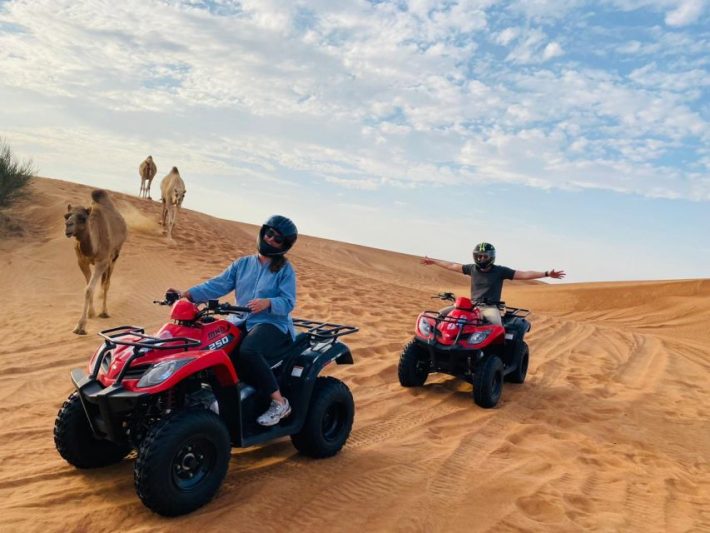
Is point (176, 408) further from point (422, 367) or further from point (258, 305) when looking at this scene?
point (422, 367)

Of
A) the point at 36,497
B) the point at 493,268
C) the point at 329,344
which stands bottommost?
the point at 36,497

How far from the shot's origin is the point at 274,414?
4.66 metres

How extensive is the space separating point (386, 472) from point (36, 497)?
8.72ft

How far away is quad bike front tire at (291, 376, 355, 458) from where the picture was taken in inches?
200

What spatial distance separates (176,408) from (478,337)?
445 centimetres

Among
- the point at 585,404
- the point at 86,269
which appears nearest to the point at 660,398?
the point at 585,404

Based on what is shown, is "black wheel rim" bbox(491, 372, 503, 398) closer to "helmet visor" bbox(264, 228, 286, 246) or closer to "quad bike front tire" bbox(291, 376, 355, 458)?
"quad bike front tire" bbox(291, 376, 355, 458)

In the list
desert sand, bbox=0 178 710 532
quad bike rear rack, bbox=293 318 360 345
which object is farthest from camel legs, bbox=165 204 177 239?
quad bike rear rack, bbox=293 318 360 345

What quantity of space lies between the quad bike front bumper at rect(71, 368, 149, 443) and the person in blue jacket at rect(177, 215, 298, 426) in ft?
2.96

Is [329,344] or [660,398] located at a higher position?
[329,344]

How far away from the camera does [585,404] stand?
841cm

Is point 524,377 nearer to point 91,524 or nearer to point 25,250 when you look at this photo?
point 91,524

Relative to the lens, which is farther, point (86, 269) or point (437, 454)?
point (86, 269)

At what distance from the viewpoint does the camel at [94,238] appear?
10.5m
